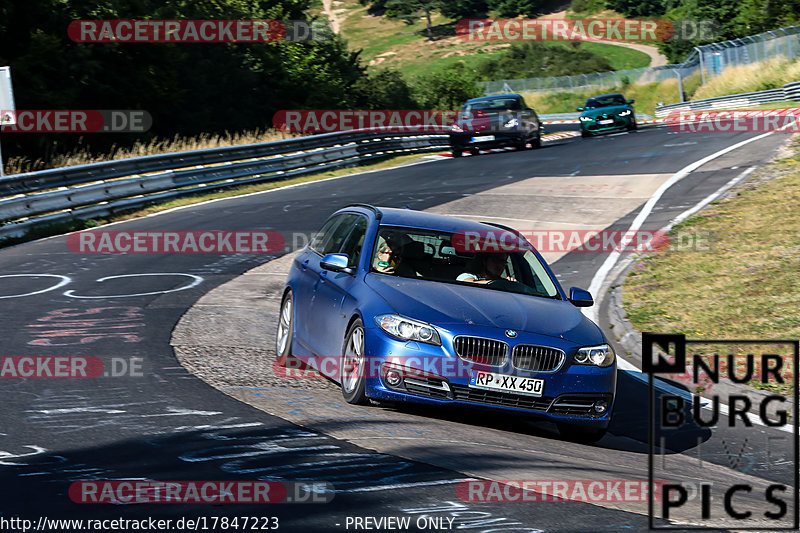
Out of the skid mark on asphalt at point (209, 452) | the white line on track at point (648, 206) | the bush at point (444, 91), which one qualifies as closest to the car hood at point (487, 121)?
the white line on track at point (648, 206)

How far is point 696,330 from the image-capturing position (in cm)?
1149

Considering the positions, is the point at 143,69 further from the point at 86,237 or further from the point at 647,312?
the point at 647,312

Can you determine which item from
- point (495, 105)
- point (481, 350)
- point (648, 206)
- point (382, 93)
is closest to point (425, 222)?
point (481, 350)

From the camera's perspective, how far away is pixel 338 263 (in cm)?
834

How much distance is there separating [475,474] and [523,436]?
1.97 meters

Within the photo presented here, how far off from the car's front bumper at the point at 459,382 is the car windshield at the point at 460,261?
112cm

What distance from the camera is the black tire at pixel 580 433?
779 cm

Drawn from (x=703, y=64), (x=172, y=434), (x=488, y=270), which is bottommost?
(x=172, y=434)

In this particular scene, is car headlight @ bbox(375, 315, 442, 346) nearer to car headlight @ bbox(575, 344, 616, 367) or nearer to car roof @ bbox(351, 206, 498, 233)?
car headlight @ bbox(575, 344, 616, 367)

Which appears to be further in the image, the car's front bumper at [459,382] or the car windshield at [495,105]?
the car windshield at [495,105]

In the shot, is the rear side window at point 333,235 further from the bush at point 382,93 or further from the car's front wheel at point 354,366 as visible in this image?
the bush at point 382,93

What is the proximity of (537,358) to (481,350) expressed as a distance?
0.44 meters

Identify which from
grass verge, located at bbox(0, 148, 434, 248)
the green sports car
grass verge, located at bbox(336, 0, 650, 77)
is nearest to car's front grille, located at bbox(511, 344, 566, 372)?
grass verge, located at bbox(0, 148, 434, 248)

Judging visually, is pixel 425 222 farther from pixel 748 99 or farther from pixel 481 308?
pixel 748 99
